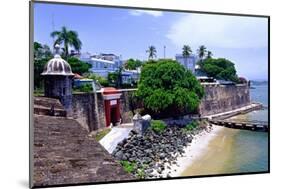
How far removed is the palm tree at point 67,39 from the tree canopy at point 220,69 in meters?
0.89

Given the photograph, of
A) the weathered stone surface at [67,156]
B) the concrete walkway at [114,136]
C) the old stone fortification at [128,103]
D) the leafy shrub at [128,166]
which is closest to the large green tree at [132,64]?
the old stone fortification at [128,103]

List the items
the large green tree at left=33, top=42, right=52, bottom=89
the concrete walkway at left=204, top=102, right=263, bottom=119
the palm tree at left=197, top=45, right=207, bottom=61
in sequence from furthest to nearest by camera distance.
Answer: the concrete walkway at left=204, top=102, right=263, bottom=119, the palm tree at left=197, top=45, right=207, bottom=61, the large green tree at left=33, top=42, right=52, bottom=89

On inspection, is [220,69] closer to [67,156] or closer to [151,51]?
[151,51]

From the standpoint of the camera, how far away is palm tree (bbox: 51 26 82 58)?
3035 millimetres

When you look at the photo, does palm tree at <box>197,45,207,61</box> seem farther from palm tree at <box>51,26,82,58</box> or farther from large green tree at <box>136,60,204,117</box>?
palm tree at <box>51,26,82,58</box>

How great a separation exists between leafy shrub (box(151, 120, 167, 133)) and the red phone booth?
0.81 feet

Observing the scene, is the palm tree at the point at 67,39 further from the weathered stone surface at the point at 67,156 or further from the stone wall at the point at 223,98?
the stone wall at the point at 223,98

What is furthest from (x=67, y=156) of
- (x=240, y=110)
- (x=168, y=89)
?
(x=240, y=110)

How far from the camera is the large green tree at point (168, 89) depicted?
3.30m

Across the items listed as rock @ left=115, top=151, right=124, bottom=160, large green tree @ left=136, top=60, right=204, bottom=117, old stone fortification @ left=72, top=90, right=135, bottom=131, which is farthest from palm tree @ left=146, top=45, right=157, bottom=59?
rock @ left=115, top=151, right=124, bottom=160

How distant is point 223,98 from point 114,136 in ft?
2.76

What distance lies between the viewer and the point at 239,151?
11.4ft

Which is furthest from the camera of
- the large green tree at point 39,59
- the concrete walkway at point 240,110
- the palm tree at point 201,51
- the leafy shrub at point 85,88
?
the concrete walkway at point 240,110
